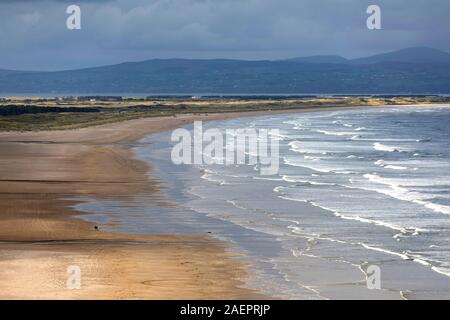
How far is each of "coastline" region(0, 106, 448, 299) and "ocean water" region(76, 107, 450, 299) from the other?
3.09 feet

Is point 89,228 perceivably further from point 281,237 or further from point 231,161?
point 231,161

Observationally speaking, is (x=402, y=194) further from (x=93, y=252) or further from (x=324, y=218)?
(x=93, y=252)

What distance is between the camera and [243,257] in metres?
23.0

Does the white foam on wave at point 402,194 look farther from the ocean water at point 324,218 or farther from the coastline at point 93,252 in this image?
the coastline at point 93,252

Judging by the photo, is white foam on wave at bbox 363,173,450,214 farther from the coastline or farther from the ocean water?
the coastline

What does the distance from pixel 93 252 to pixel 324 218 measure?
8.59 m

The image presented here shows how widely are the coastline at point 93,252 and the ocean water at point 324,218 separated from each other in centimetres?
Answer: 94

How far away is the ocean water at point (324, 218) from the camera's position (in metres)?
20.4

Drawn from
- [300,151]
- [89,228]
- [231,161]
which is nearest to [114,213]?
[89,228]

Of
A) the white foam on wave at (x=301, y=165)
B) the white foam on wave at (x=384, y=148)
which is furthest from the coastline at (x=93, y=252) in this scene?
the white foam on wave at (x=384, y=148)

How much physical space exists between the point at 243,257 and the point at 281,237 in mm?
3120

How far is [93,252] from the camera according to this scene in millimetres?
Answer: 23000

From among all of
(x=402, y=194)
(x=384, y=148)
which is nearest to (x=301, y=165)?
(x=402, y=194)
